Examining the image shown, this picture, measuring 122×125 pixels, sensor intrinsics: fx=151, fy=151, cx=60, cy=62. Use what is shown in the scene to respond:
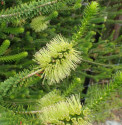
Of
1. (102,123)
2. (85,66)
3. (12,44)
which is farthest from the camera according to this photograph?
(102,123)

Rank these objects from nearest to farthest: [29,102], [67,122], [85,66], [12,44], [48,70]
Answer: [67,122] < [48,70] < [29,102] < [12,44] < [85,66]

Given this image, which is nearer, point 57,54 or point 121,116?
point 57,54

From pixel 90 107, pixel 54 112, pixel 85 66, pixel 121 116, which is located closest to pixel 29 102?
pixel 54 112

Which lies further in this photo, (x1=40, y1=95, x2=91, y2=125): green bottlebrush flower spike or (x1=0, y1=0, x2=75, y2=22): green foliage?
(x1=0, y1=0, x2=75, y2=22): green foliage

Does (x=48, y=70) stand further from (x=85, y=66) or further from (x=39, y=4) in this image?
(x=85, y=66)

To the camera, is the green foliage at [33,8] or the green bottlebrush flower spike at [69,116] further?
the green foliage at [33,8]

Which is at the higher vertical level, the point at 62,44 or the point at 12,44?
the point at 62,44

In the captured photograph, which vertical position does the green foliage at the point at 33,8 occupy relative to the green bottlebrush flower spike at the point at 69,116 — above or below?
above

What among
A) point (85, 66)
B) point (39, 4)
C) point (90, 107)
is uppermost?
point (39, 4)

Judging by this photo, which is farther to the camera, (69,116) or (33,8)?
(33,8)

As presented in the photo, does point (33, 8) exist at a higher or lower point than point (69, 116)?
higher

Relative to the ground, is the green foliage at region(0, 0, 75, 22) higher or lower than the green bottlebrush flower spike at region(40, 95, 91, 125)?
higher
